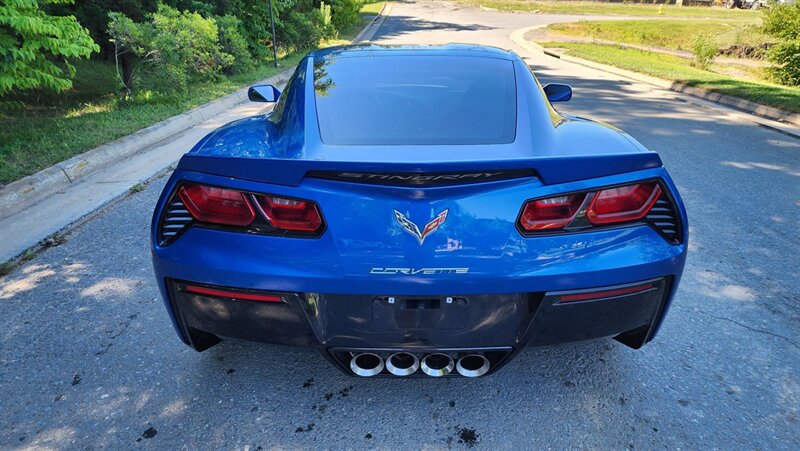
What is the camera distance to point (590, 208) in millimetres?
1793

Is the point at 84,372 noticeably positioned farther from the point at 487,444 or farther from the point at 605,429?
the point at 605,429

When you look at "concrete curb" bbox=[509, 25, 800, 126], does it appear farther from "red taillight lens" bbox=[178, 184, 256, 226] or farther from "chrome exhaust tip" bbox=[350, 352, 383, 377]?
"red taillight lens" bbox=[178, 184, 256, 226]

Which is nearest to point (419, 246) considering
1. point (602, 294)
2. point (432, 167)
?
point (432, 167)

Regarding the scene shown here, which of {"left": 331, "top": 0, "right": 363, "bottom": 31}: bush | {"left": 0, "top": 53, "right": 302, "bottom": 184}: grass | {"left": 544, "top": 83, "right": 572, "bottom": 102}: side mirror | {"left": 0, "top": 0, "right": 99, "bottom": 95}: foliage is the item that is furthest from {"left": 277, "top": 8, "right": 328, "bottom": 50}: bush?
{"left": 544, "top": 83, "right": 572, "bottom": 102}: side mirror

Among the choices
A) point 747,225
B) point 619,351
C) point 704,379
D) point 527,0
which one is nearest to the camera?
point 704,379

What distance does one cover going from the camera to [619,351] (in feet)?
8.22

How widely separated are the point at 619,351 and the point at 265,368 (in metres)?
1.70

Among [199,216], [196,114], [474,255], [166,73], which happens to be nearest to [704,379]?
[474,255]

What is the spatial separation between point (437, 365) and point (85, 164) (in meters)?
5.05

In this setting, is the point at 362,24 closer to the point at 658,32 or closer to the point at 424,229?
the point at 658,32

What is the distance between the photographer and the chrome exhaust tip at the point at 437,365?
6.33ft

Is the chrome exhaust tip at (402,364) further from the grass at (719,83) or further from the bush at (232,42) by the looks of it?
the bush at (232,42)

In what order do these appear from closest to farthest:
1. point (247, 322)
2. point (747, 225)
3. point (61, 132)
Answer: point (247, 322) → point (747, 225) → point (61, 132)

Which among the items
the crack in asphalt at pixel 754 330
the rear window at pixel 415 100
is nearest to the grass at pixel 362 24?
the rear window at pixel 415 100
